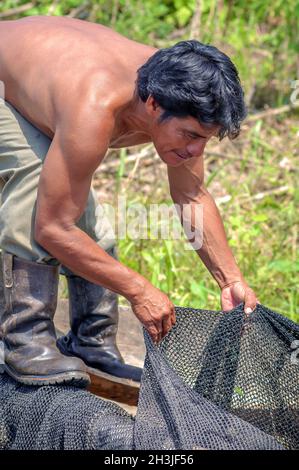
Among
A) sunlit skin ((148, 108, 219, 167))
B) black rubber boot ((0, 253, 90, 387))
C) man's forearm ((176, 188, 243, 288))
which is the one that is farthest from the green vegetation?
sunlit skin ((148, 108, 219, 167))

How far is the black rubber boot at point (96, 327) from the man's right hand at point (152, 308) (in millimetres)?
Result: 563

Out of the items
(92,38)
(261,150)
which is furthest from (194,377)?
(261,150)

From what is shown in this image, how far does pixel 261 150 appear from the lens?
6.42 metres

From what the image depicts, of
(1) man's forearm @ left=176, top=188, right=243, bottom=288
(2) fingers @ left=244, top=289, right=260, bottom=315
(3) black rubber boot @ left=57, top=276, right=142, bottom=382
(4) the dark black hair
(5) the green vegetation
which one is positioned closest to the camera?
(4) the dark black hair

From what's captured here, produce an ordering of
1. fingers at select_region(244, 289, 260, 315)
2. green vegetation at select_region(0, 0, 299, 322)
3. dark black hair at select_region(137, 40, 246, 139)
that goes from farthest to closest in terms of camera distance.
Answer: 1. green vegetation at select_region(0, 0, 299, 322)
2. fingers at select_region(244, 289, 260, 315)
3. dark black hair at select_region(137, 40, 246, 139)

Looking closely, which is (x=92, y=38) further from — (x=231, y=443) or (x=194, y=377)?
(x=231, y=443)

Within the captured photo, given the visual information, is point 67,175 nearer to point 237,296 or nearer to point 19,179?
point 19,179

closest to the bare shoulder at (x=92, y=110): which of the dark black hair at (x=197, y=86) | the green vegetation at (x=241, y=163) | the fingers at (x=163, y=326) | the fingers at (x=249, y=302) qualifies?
the dark black hair at (x=197, y=86)

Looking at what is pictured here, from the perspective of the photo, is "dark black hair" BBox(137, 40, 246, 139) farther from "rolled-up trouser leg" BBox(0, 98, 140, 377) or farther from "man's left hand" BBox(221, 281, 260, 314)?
"man's left hand" BBox(221, 281, 260, 314)

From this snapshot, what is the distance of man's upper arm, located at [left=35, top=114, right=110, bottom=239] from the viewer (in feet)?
10.1

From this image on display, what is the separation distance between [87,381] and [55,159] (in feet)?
2.86

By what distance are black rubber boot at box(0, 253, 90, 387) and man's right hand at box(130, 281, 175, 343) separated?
0.37 m

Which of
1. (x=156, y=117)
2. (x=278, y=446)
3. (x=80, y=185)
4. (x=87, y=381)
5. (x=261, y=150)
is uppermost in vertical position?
(x=156, y=117)

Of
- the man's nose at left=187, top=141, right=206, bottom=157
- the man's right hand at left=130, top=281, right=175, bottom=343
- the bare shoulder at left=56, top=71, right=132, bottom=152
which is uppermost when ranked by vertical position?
the bare shoulder at left=56, top=71, right=132, bottom=152
